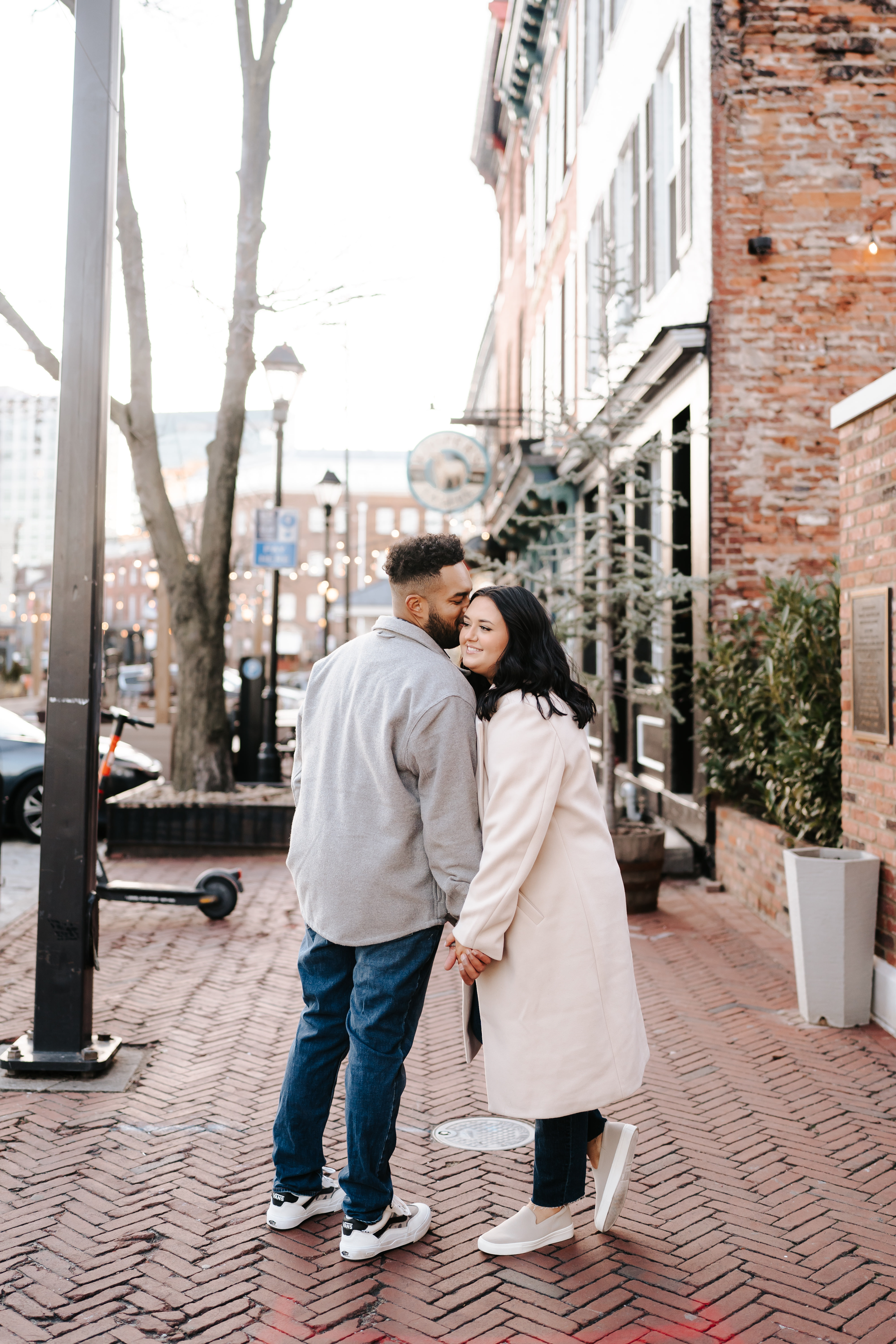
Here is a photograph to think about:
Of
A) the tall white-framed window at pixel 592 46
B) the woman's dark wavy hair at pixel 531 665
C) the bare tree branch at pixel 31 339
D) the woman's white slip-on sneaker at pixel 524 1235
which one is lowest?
the woman's white slip-on sneaker at pixel 524 1235

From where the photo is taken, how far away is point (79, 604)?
4723 mm

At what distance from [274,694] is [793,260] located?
27.6ft

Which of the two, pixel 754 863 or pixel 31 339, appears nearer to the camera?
pixel 754 863

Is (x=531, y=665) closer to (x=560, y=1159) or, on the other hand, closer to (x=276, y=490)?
(x=560, y=1159)

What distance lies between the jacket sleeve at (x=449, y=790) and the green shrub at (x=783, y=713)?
14.9 feet

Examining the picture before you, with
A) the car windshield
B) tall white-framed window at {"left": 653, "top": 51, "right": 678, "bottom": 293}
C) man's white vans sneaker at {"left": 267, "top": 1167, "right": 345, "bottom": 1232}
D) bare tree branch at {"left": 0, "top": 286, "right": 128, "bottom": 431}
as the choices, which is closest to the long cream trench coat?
man's white vans sneaker at {"left": 267, "top": 1167, "right": 345, "bottom": 1232}

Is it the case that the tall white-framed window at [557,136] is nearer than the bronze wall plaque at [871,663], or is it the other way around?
the bronze wall plaque at [871,663]

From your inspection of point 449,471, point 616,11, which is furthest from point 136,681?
point 616,11

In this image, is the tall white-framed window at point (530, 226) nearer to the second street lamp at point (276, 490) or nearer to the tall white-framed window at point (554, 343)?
the tall white-framed window at point (554, 343)

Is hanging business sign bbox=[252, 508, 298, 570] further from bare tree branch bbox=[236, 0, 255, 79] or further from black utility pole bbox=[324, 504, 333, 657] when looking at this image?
bare tree branch bbox=[236, 0, 255, 79]

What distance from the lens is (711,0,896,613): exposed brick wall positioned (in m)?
10.1

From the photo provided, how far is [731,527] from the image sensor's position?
10125 millimetres

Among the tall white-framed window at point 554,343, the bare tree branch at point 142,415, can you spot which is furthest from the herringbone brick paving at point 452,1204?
the tall white-framed window at point 554,343

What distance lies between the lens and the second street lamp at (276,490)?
48.8 feet
